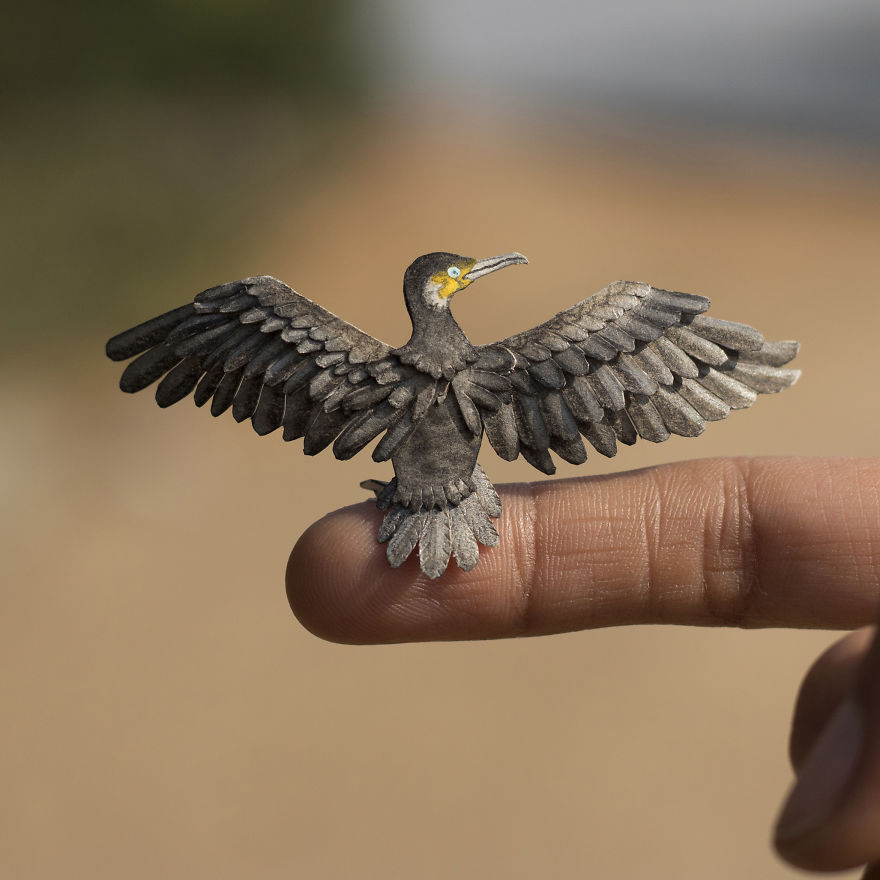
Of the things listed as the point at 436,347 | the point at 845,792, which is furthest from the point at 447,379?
the point at 845,792

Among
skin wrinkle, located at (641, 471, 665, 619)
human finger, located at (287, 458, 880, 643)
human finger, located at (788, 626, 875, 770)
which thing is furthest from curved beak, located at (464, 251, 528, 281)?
human finger, located at (788, 626, 875, 770)

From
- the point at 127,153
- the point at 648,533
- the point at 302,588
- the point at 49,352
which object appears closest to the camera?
the point at 302,588

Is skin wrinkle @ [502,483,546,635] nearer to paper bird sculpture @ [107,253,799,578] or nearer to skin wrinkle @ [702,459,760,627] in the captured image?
paper bird sculpture @ [107,253,799,578]

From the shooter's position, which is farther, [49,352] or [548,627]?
[49,352]

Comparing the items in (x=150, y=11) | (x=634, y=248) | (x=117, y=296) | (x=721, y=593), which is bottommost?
(x=721, y=593)

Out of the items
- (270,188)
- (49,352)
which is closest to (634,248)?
(270,188)

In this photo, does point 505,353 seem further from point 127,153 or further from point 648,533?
point 127,153

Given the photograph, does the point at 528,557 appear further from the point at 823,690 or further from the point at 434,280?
the point at 823,690
